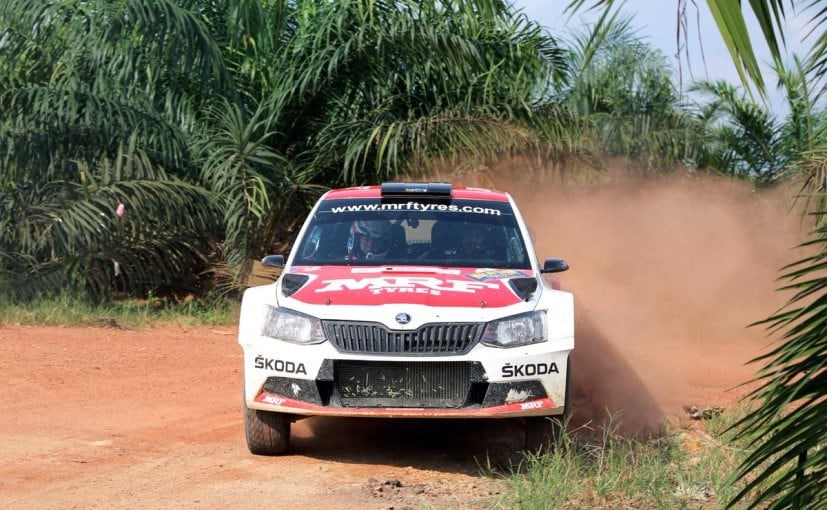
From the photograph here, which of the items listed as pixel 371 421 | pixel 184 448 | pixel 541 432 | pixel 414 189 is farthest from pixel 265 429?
pixel 414 189

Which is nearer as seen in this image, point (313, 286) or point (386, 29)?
point (313, 286)

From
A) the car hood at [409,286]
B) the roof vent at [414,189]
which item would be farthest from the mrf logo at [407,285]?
the roof vent at [414,189]

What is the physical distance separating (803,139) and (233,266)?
1008 centimetres

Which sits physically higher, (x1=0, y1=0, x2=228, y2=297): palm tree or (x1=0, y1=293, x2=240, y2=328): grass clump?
(x1=0, y1=0, x2=228, y2=297): palm tree

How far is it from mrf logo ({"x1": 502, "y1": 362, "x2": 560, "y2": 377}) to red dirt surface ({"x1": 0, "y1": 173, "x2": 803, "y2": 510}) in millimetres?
601

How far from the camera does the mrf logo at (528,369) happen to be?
242 inches

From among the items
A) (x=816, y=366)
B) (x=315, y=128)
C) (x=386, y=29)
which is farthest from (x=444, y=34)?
(x=816, y=366)

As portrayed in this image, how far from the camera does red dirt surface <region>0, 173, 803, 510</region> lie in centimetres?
598

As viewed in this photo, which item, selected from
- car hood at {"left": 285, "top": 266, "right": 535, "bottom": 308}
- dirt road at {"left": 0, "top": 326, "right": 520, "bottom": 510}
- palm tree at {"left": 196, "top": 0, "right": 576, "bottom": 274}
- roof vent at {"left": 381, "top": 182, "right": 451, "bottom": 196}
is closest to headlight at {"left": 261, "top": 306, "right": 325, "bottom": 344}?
car hood at {"left": 285, "top": 266, "right": 535, "bottom": 308}

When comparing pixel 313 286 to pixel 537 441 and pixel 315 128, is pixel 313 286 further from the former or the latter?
pixel 315 128

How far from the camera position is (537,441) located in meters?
6.48

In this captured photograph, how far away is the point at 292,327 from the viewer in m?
6.38

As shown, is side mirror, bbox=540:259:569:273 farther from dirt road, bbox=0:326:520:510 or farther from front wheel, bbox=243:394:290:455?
front wheel, bbox=243:394:290:455

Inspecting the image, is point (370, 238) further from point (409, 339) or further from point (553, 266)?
point (409, 339)
